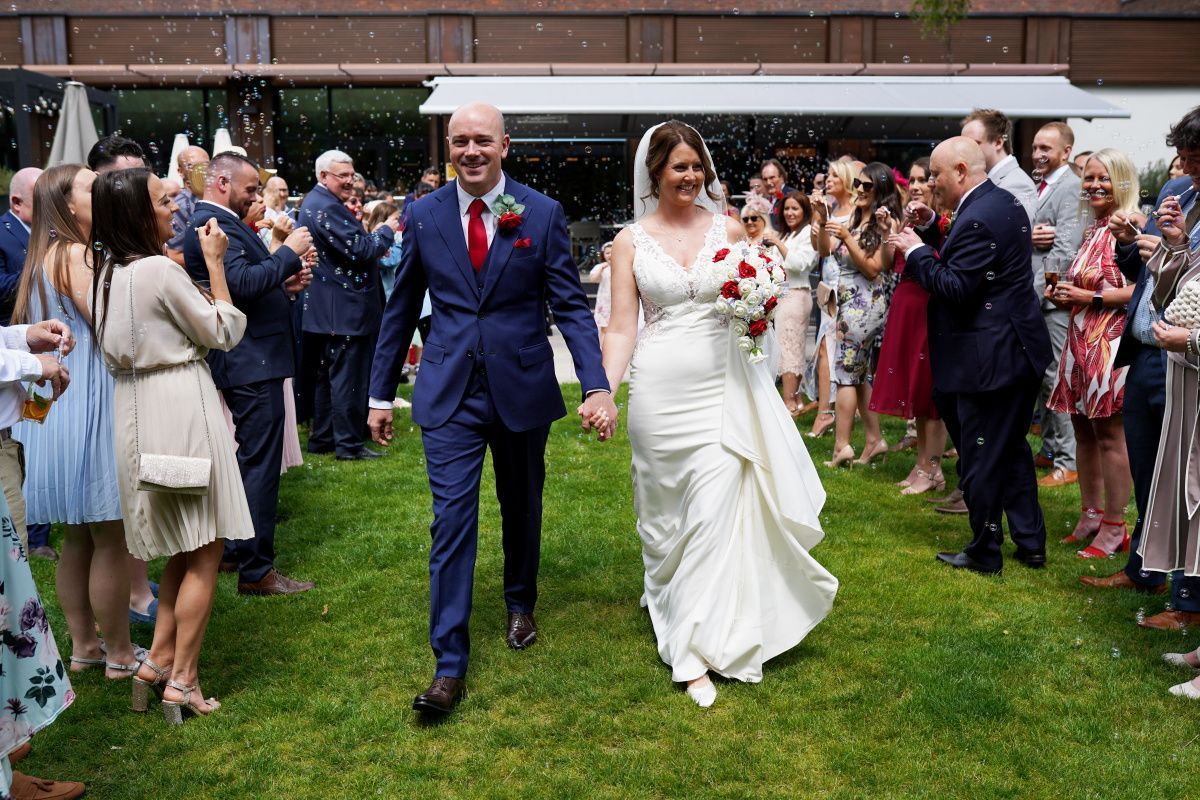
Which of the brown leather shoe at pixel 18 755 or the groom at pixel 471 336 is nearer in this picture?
the brown leather shoe at pixel 18 755

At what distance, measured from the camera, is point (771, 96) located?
1822 centimetres

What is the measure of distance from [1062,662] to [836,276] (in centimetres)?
444

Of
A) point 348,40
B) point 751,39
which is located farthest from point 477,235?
point 751,39

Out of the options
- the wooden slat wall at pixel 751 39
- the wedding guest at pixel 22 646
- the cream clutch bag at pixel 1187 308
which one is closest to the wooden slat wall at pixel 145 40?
the wooden slat wall at pixel 751 39

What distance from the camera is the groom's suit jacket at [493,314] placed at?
4484 millimetres

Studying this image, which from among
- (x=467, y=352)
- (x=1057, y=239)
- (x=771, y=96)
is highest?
(x=771, y=96)

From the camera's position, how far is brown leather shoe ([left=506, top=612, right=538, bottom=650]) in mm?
4992

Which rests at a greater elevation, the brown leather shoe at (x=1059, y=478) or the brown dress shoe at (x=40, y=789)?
the brown leather shoe at (x=1059, y=478)

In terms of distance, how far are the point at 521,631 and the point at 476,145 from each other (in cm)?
232

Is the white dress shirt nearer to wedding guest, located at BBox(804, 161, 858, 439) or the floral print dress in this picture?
the floral print dress

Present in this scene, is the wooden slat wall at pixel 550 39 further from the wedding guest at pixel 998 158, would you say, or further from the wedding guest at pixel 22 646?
Result: the wedding guest at pixel 22 646

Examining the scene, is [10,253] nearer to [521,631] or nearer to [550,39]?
[521,631]

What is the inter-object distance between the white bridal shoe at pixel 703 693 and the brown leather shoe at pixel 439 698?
1008 mm

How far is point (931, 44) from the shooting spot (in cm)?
2298
